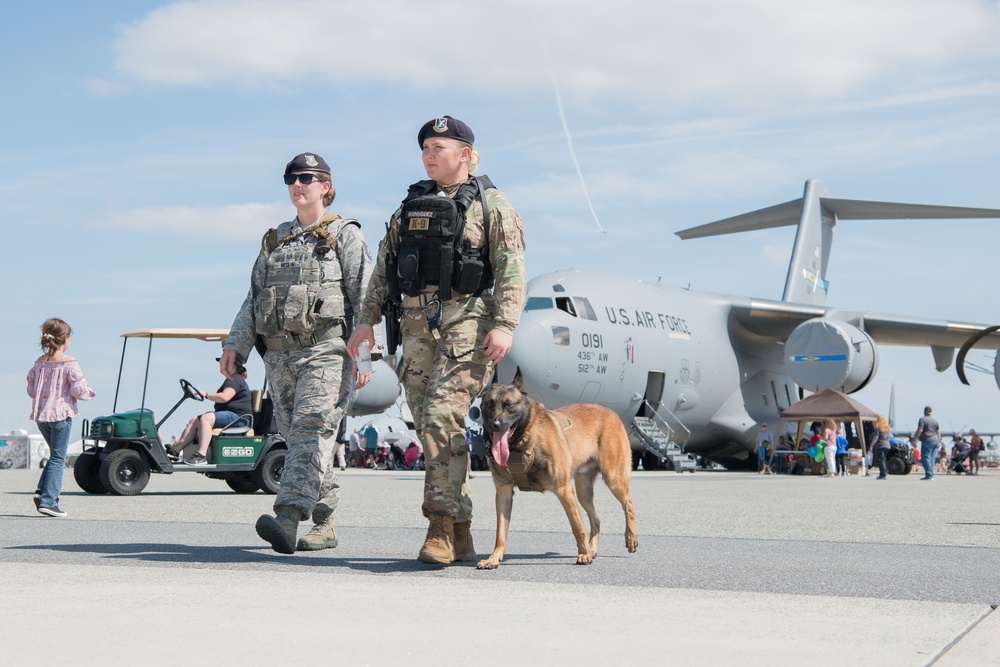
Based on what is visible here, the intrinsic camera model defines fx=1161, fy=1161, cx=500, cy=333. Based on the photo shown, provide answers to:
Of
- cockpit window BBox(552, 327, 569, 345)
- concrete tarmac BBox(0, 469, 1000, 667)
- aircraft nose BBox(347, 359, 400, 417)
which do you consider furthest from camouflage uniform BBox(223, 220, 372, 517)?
aircraft nose BBox(347, 359, 400, 417)

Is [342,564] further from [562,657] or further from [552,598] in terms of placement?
[562,657]

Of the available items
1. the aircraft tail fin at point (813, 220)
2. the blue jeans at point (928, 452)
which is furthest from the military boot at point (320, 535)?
the aircraft tail fin at point (813, 220)

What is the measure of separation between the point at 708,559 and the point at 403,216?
2102 millimetres

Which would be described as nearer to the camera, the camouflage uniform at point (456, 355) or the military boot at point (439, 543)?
the military boot at point (439, 543)

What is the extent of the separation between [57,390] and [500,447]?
15.7 feet

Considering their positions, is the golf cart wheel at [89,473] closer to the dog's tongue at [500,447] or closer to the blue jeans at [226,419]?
the blue jeans at [226,419]

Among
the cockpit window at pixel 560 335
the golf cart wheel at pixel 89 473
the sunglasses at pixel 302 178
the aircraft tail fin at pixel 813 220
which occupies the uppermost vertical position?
Result: the aircraft tail fin at pixel 813 220

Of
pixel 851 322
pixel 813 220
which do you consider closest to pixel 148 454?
pixel 851 322

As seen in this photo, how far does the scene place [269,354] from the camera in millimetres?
5746

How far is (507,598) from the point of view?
3.97 m

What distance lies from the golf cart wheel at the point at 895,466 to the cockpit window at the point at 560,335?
1191 cm

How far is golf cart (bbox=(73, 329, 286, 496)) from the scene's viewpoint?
12.4m

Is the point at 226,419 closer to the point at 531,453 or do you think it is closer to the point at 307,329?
the point at 307,329

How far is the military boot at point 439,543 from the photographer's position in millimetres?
4934
